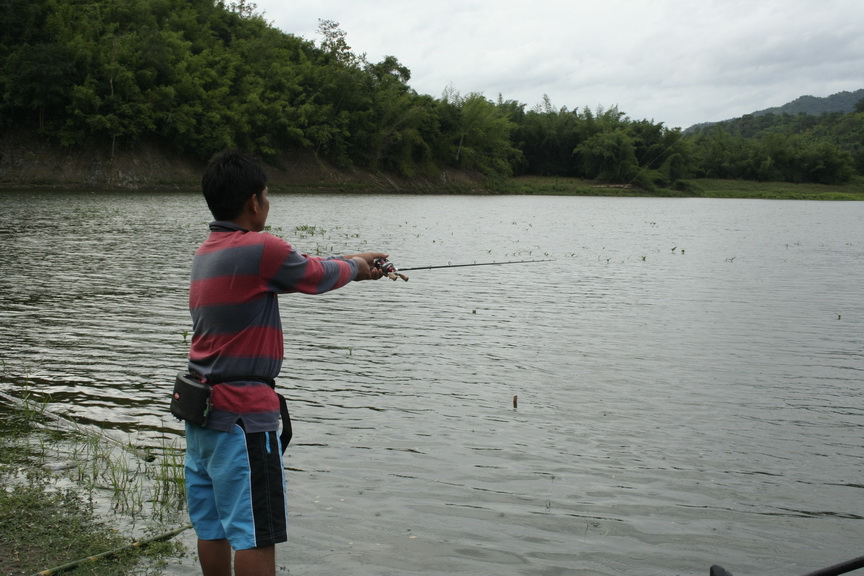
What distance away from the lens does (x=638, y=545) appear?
516 centimetres

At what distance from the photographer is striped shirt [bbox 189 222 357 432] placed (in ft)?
11.0

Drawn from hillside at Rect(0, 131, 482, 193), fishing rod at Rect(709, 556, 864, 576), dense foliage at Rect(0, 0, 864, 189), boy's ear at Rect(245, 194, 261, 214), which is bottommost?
fishing rod at Rect(709, 556, 864, 576)

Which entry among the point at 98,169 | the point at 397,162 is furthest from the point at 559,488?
the point at 397,162

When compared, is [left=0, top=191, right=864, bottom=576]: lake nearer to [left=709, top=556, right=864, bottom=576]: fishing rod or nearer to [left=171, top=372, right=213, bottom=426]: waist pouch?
[left=171, top=372, right=213, bottom=426]: waist pouch

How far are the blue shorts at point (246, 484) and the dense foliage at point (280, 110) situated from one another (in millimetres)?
63378

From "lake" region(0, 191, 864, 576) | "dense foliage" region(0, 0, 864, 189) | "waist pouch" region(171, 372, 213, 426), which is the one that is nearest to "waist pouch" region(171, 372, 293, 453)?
"waist pouch" region(171, 372, 213, 426)

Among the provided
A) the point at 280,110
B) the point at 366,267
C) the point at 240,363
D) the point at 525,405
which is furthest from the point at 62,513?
the point at 280,110

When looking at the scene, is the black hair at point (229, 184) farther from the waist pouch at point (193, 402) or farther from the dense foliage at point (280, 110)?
the dense foliage at point (280, 110)

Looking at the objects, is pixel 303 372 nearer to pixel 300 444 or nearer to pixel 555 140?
A: pixel 300 444

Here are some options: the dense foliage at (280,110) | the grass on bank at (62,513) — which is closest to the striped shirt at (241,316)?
the grass on bank at (62,513)

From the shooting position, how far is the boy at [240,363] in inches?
130

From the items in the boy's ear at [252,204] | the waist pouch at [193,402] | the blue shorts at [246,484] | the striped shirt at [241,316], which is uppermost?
the boy's ear at [252,204]

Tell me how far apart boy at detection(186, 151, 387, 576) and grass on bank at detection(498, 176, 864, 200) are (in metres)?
95.0

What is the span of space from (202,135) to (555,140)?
66146 millimetres
